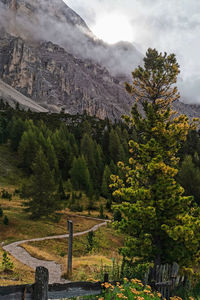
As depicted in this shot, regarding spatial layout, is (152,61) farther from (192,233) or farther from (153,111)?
(192,233)

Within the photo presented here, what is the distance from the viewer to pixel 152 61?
52.5 ft

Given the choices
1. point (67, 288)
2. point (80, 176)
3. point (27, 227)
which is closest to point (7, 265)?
point (67, 288)

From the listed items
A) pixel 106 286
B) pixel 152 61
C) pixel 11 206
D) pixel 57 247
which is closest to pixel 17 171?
pixel 11 206

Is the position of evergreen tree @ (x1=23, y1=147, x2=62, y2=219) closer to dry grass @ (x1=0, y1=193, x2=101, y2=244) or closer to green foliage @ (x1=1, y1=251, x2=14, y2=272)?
dry grass @ (x1=0, y1=193, x2=101, y2=244)

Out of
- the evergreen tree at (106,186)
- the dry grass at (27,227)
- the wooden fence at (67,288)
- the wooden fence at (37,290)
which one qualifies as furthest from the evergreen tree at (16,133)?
the wooden fence at (37,290)

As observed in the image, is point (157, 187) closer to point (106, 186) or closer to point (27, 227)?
point (27, 227)

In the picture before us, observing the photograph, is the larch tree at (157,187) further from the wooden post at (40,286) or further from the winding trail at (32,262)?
the wooden post at (40,286)

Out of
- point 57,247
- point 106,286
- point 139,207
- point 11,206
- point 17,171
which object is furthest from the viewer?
point 17,171

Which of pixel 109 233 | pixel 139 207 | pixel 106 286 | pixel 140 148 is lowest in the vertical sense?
pixel 109 233

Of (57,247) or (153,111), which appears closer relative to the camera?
(153,111)

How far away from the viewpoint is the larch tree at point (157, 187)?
1204 centimetres

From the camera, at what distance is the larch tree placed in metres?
12.0

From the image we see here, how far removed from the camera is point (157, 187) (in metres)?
12.9

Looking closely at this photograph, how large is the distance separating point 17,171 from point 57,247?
145 ft
